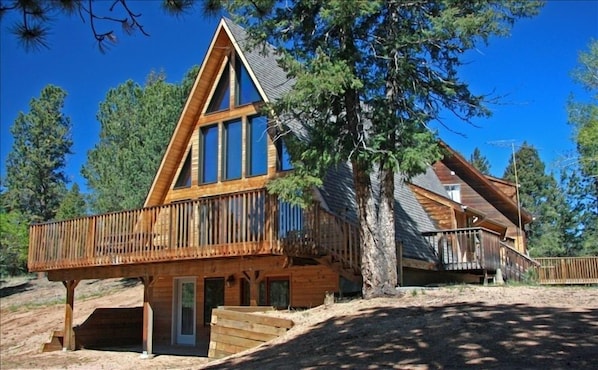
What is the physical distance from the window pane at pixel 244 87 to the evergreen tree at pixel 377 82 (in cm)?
412

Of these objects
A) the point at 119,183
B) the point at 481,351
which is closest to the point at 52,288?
the point at 119,183

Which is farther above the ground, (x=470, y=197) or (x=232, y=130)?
(x=232, y=130)

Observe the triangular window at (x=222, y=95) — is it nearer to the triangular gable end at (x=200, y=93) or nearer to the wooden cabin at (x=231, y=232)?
the wooden cabin at (x=231, y=232)

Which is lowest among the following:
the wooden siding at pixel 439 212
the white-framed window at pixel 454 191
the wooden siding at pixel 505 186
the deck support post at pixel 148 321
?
the deck support post at pixel 148 321

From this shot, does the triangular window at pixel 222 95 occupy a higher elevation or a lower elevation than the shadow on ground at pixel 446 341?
higher

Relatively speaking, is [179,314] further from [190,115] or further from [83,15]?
[83,15]

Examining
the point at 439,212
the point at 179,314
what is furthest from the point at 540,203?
the point at 179,314

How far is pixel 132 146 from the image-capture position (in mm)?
29750

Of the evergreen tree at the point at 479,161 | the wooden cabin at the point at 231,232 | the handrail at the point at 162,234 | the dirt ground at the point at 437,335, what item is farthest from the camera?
the evergreen tree at the point at 479,161

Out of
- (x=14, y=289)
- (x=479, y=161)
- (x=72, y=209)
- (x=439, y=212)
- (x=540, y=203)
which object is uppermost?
(x=479, y=161)

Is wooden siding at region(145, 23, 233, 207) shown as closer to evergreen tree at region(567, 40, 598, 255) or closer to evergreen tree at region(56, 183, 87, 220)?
evergreen tree at region(567, 40, 598, 255)

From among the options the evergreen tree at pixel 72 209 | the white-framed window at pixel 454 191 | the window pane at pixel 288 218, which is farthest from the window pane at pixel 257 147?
the evergreen tree at pixel 72 209

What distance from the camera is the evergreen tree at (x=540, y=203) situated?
39719 mm

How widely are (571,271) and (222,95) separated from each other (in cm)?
1559
